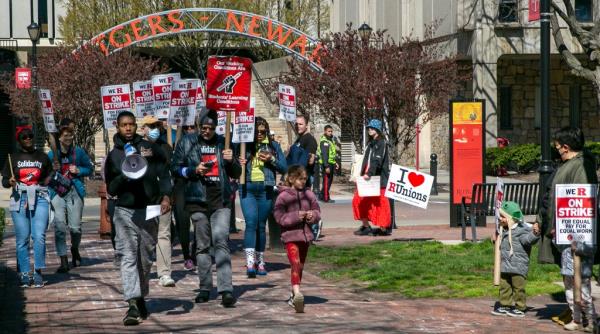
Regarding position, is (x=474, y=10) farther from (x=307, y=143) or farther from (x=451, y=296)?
(x=451, y=296)

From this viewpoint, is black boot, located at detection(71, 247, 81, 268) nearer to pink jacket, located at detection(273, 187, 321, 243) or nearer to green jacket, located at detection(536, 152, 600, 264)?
pink jacket, located at detection(273, 187, 321, 243)

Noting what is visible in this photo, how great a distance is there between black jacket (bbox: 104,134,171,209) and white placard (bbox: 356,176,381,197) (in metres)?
8.02

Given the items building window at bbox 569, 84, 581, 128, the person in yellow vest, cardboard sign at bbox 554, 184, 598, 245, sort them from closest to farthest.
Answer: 1. cardboard sign at bbox 554, 184, 598, 245
2. the person in yellow vest
3. building window at bbox 569, 84, 581, 128

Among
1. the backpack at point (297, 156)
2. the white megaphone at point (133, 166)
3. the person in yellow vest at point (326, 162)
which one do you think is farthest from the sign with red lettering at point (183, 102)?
the person in yellow vest at point (326, 162)

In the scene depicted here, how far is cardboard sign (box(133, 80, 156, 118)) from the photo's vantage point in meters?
19.0

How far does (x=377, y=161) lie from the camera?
62.5 feet

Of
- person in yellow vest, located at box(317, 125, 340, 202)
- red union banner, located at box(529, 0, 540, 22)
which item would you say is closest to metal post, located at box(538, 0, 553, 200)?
red union banner, located at box(529, 0, 540, 22)

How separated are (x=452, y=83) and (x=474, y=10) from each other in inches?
279

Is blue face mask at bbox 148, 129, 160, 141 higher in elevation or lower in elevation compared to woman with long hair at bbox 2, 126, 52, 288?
higher

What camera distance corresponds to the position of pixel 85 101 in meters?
36.0

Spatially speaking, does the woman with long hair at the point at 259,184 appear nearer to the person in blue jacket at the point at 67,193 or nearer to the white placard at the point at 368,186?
the person in blue jacket at the point at 67,193

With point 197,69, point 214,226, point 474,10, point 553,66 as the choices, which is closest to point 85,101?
point 474,10

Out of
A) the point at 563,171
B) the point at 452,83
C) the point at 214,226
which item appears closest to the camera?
the point at 563,171

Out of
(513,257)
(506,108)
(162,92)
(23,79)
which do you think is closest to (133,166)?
(513,257)
